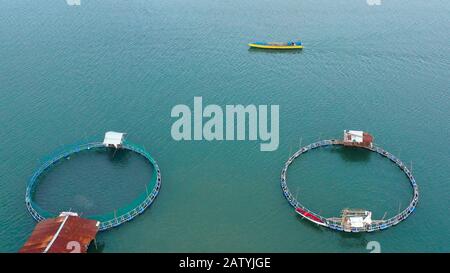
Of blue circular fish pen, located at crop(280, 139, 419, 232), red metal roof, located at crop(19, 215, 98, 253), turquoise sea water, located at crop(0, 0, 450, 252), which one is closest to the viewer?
red metal roof, located at crop(19, 215, 98, 253)

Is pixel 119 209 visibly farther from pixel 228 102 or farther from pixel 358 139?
pixel 358 139

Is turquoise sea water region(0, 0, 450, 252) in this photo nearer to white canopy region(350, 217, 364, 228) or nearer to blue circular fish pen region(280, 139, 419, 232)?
blue circular fish pen region(280, 139, 419, 232)

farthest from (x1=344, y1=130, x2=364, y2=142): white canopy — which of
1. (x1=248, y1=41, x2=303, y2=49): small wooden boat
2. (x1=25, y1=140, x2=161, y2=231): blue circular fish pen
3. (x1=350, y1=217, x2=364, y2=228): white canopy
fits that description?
(x1=248, y1=41, x2=303, y2=49): small wooden boat

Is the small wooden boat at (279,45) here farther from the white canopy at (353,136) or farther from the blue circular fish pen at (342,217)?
the blue circular fish pen at (342,217)

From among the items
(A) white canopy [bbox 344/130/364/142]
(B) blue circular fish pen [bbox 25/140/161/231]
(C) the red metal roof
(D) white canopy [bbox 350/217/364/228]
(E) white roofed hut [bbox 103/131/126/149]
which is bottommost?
(C) the red metal roof

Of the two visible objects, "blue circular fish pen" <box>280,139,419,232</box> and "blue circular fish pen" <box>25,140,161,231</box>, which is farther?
"blue circular fish pen" <box>25,140,161,231</box>

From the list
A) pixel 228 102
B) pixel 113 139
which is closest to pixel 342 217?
pixel 228 102

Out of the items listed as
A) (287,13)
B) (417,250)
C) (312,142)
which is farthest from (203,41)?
(417,250)
